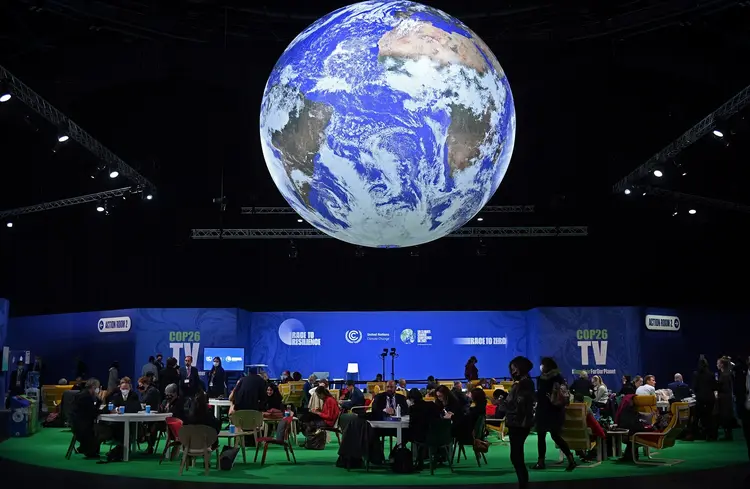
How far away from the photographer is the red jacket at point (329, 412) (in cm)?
1294

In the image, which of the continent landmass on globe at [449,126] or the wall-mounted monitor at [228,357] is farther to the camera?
the wall-mounted monitor at [228,357]

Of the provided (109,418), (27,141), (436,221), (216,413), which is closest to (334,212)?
(436,221)

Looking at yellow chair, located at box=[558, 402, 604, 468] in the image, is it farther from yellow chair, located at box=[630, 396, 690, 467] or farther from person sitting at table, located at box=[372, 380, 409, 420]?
person sitting at table, located at box=[372, 380, 409, 420]

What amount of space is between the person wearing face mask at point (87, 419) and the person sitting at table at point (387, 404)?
13.9 ft

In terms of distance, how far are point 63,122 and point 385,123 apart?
11.4 metres

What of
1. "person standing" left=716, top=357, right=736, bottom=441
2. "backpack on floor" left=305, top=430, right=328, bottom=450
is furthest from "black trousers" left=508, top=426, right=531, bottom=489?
"person standing" left=716, top=357, right=736, bottom=441

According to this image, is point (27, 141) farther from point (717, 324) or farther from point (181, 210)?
point (717, 324)

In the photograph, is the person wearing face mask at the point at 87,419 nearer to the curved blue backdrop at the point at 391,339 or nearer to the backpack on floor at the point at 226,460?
the backpack on floor at the point at 226,460

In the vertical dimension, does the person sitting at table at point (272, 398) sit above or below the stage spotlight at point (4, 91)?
below

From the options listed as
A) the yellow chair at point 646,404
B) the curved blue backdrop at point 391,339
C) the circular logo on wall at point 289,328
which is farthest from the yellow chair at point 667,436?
the circular logo on wall at point 289,328

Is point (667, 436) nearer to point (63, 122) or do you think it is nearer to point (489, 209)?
point (63, 122)

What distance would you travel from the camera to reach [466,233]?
2155 centimetres

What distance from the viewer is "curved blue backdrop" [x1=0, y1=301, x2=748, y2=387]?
2152cm

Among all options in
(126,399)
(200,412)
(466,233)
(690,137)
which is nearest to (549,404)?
(200,412)
